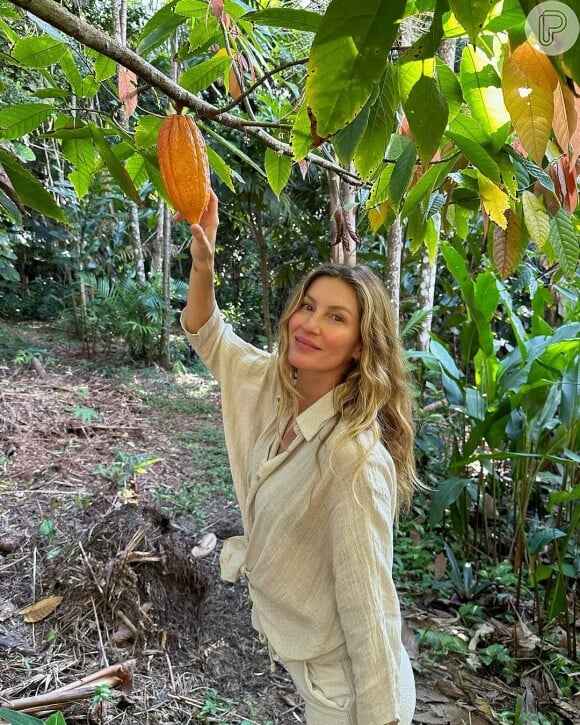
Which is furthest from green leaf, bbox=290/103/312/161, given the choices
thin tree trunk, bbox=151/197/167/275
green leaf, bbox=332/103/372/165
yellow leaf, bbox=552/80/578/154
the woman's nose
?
thin tree trunk, bbox=151/197/167/275

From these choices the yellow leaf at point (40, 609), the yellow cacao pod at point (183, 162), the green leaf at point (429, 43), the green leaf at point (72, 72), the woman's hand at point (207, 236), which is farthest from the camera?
the yellow leaf at point (40, 609)

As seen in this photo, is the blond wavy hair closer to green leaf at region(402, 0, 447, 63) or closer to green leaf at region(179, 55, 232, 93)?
green leaf at region(179, 55, 232, 93)

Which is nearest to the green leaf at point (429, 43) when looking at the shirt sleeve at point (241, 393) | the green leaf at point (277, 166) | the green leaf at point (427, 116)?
the green leaf at point (427, 116)

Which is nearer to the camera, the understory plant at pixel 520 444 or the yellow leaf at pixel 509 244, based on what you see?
the yellow leaf at pixel 509 244

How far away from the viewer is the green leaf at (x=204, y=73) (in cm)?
83

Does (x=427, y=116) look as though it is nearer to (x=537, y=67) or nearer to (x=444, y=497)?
(x=537, y=67)

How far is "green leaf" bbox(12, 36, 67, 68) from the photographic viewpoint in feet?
2.56

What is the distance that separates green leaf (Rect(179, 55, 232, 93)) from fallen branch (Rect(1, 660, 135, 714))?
60.7 inches

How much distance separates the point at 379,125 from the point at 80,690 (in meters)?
1.67

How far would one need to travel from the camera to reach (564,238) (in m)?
0.72

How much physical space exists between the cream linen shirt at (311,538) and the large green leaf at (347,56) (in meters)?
0.68

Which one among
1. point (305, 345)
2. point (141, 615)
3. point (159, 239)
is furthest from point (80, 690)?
point (159, 239)

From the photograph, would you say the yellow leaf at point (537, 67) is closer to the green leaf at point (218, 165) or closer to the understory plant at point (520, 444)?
the green leaf at point (218, 165)

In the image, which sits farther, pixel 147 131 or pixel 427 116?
pixel 147 131
